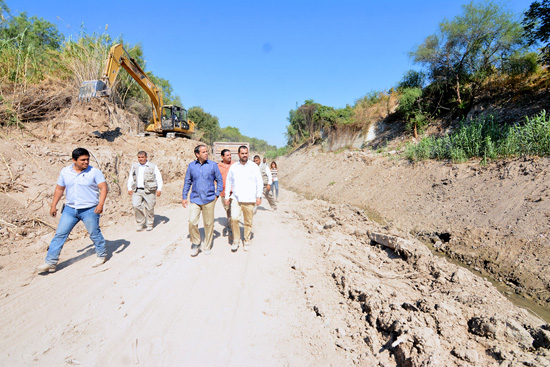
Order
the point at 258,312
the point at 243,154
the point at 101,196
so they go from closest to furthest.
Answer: the point at 258,312 → the point at 101,196 → the point at 243,154

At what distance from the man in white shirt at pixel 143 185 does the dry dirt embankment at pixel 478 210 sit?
19.9 feet

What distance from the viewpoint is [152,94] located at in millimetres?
12438

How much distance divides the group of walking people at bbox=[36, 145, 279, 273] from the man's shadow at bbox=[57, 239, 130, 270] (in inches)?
14.0

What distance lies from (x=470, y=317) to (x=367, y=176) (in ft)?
30.6

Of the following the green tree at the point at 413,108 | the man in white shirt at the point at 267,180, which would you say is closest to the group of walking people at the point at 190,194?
the man in white shirt at the point at 267,180

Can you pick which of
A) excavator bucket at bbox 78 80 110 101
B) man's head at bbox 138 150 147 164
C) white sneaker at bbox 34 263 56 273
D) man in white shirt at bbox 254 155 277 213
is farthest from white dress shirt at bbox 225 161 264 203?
excavator bucket at bbox 78 80 110 101

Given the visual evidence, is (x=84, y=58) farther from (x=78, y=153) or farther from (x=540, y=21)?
(x=540, y=21)

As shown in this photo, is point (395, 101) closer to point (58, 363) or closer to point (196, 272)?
point (196, 272)

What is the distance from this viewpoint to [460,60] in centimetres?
1156

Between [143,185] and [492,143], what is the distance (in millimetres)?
9667

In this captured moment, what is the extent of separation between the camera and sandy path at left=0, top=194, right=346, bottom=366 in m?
2.34

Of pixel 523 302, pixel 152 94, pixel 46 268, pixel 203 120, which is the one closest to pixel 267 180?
pixel 46 268

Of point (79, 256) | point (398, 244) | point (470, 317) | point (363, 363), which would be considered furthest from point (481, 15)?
point (79, 256)

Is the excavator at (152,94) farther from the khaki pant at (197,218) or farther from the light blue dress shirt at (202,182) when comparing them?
the khaki pant at (197,218)
